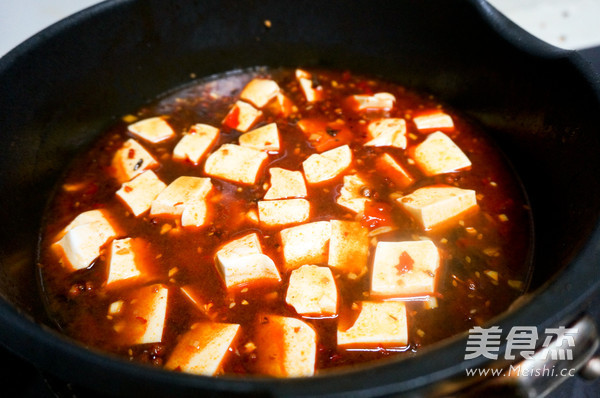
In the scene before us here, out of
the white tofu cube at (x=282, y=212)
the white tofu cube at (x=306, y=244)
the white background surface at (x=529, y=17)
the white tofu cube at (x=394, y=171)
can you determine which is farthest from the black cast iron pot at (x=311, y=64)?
the white background surface at (x=529, y=17)

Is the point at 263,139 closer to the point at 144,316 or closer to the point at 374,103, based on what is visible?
the point at 374,103

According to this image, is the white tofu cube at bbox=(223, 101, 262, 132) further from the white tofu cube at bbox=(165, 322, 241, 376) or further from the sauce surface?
the white tofu cube at bbox=(165, 322, 241, 376)

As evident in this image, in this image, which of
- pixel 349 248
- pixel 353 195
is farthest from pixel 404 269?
pixel 353 195

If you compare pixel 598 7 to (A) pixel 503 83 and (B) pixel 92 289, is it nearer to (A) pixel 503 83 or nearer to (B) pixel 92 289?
(A) pixel 503 83

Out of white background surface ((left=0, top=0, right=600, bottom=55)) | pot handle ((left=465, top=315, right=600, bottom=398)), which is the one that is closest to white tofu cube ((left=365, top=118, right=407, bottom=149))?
pot handle ((left=465, top=315, right=600, bottom=398))

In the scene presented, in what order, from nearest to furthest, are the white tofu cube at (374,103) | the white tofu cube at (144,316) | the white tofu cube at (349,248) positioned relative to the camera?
1. the white tofu cube at (144,316)
2. the white tofu cube at (349,248)
3. the white tofu cube at (374,103)

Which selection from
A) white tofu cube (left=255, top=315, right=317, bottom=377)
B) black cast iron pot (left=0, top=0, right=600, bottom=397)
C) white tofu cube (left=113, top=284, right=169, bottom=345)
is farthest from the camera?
white tofu cube (left=113, top=284, right=169, bottom=345)

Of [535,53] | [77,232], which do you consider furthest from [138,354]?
[535,53]

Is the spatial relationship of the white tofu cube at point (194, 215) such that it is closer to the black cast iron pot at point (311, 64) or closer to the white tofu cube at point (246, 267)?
the white tofu cube at point (246, 267)
